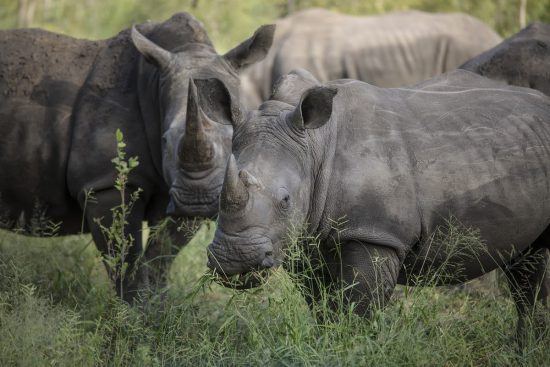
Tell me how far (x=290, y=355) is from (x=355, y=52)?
28.7ft

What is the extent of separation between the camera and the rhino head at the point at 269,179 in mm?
4445

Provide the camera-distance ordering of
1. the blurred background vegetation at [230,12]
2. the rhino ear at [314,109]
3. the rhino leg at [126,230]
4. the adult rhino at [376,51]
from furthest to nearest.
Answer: the blurred background vegetation at [230,12] < the adult rhino at [376,51] < the rhino leg at [126,230] < the rhino ear at [314,109]

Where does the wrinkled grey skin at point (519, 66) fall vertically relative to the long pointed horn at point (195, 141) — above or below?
above

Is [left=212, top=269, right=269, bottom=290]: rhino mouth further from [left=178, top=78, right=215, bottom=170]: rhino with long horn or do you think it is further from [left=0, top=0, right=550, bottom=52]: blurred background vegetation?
[left=0, top=0, right=550, bottom=52]: blurred background vegetation

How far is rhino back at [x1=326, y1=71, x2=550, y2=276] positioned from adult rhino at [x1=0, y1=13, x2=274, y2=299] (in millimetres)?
1540

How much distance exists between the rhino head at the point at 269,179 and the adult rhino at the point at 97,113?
1.52 m

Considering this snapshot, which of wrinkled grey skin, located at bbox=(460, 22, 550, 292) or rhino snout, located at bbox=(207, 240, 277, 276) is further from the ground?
wrinkled grey skin, located at bbox=(460, 22, 550, 292)

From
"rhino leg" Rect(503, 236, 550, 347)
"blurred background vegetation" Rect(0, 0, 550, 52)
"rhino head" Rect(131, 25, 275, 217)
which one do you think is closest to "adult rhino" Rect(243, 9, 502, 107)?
"blurred background vegetation" Rect(0, 0, 550, 52)

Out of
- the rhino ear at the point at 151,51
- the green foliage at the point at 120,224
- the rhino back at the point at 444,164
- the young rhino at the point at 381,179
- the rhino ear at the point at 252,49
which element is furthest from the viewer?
the rhino ear at the point at 252,49

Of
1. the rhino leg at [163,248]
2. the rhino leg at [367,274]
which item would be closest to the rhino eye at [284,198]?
the rhino leg at [367,274]

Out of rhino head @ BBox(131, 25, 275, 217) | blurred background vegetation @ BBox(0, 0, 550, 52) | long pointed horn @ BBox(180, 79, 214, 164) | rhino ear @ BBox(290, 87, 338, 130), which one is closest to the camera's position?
rhino ear @ BBox(290, 87, 338, 130)

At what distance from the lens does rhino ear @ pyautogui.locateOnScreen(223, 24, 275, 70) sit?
681cm

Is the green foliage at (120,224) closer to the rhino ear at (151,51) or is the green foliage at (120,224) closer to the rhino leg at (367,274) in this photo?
the rhino ear at (151,51)

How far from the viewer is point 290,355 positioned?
4.45 m
